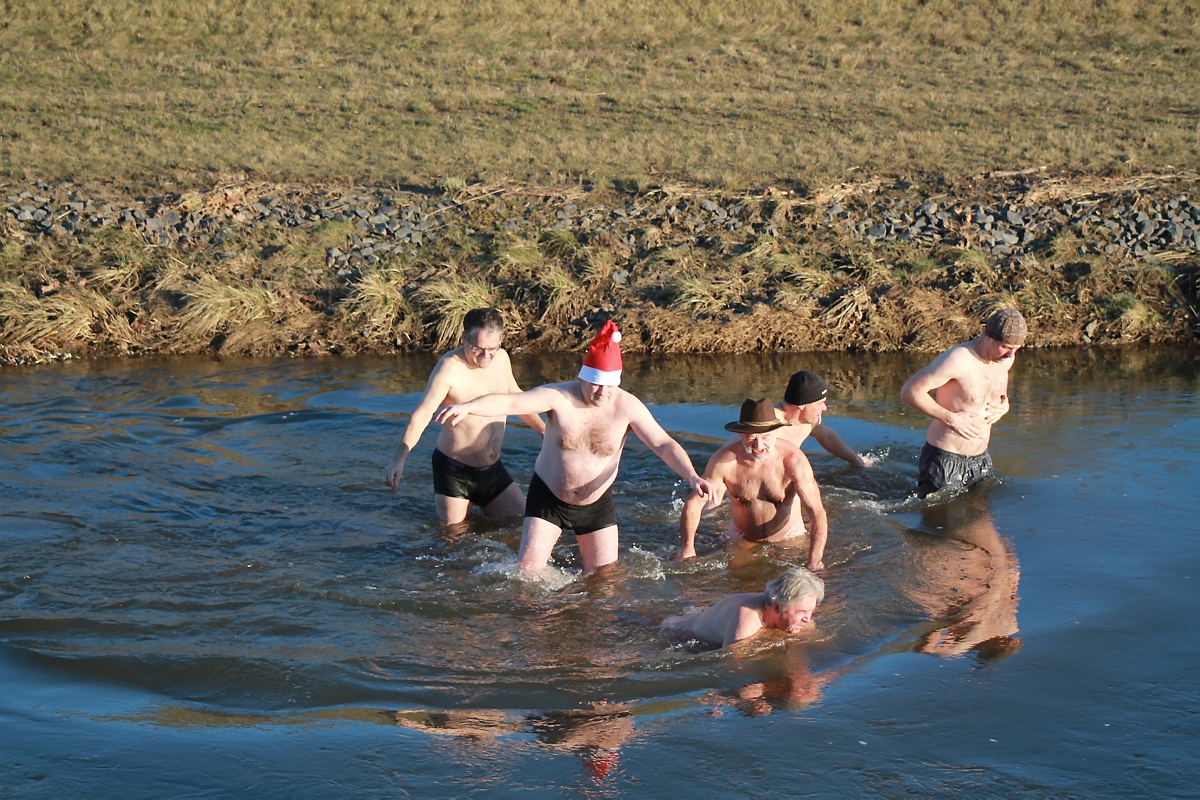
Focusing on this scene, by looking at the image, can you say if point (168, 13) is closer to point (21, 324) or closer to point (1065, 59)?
point (21, 324)

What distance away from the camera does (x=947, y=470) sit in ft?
28.7

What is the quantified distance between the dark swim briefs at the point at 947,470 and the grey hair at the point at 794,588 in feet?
10.6

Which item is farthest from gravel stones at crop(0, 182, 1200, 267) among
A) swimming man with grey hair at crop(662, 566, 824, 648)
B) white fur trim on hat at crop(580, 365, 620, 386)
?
swimming man with grey hair at crop(662, 566, 824, 648)

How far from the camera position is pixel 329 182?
18719 millimetres

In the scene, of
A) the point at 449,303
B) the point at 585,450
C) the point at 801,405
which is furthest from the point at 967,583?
the point at 449,303

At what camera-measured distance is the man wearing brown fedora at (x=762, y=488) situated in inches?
275

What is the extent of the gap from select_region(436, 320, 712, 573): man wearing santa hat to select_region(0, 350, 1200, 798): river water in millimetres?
274

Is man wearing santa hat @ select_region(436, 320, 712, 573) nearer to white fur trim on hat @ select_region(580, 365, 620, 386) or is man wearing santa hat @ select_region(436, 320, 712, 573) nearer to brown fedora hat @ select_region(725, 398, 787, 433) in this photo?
white fur trim on hat @ select_region(580, 365, 620, 386)

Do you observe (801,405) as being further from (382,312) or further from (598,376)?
(382,312)

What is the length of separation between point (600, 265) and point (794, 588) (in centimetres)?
1019

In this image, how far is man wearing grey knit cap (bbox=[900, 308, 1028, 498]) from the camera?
8.21 metres

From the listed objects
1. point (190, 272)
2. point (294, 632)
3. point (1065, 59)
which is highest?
point (1065, 59)

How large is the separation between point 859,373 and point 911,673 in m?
7.66

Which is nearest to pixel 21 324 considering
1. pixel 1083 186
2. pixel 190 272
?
pixel 190 272
